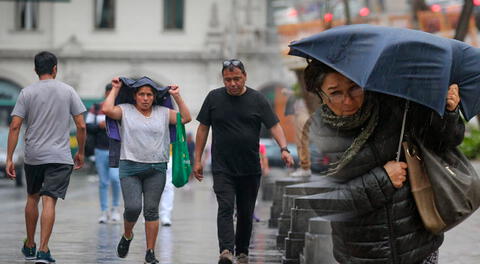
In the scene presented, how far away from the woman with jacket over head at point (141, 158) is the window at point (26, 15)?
39454 mm

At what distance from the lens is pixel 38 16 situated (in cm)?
4931

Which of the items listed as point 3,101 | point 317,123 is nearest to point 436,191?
point 317,123

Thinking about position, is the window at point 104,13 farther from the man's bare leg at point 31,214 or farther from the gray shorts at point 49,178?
the gray shorts at point 49,178

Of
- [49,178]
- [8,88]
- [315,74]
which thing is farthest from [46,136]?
[8,88]

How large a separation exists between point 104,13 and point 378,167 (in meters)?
44.2

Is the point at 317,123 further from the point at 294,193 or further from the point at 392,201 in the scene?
the point at 294,193

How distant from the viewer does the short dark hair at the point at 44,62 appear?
34.2ft

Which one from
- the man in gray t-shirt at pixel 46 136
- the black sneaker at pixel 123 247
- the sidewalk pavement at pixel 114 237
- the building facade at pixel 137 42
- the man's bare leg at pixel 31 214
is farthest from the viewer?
the building facade at pixel 137 42

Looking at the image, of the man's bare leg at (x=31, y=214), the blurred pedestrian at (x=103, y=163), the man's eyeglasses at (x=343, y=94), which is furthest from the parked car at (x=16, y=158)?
the man's eyeglasses at (x=343, y=94)

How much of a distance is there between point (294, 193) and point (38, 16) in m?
39.0

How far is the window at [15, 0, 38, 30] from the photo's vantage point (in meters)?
49.1

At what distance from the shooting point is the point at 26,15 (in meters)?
49.2

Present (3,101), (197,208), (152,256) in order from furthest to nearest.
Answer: (3,101)
(197,208)
(152,256)

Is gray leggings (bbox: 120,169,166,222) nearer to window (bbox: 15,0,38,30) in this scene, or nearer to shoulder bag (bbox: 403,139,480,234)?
shoulder bag (bbox: 403,139,480,234)
